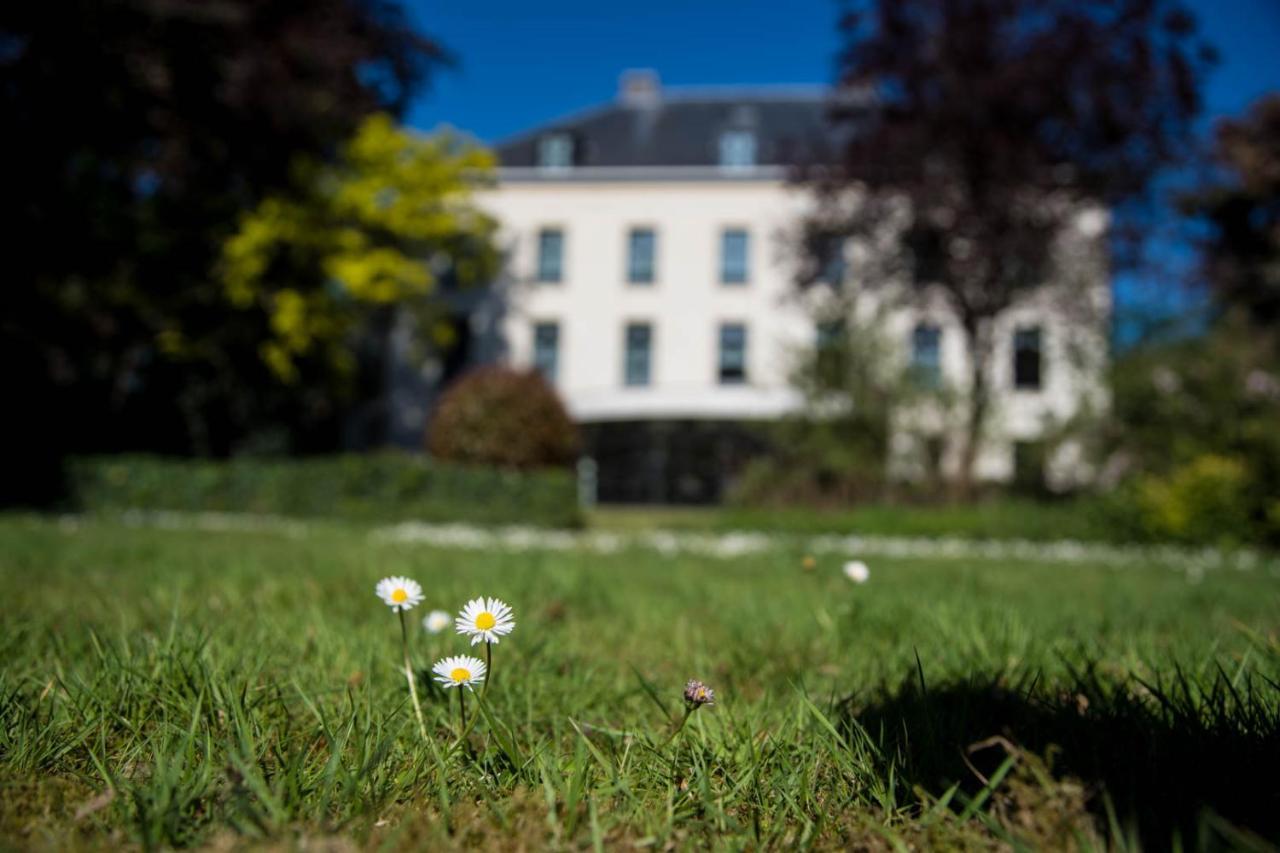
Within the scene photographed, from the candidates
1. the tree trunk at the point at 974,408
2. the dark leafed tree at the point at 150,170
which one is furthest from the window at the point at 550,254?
the tree trunk at the point at 974,408

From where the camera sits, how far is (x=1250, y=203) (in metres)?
17.9

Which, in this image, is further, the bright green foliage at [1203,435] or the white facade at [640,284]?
the white facade at [640,284]

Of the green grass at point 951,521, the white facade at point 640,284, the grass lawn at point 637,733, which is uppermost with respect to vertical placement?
the white facade at point 640,284

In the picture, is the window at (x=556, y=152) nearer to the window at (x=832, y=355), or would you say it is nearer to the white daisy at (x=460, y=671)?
the window at (x=832, y=355)

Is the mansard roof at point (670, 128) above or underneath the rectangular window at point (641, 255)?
above

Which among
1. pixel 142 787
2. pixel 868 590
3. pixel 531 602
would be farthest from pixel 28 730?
pixel 868 590

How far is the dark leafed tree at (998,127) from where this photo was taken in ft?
36.0

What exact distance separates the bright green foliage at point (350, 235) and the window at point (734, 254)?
7.06 metres

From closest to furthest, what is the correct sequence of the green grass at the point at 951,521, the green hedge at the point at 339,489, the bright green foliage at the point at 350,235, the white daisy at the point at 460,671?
1. the white daisy at the point at 460,671
2. the green grass at the point at 951,521
3. the green hedge at the point at 339,489
4. the bright green foliage at the point at 350,235

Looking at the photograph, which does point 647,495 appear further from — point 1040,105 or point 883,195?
point 1040,105

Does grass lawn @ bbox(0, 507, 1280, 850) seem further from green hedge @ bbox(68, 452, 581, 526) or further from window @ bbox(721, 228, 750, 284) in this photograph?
window @ bbox(721, 228, 750, 284)

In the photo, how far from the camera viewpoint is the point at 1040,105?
1098 cm

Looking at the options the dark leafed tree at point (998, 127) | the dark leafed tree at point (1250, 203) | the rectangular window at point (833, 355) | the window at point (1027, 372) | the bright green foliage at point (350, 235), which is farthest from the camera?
the window at point (1027, 372)

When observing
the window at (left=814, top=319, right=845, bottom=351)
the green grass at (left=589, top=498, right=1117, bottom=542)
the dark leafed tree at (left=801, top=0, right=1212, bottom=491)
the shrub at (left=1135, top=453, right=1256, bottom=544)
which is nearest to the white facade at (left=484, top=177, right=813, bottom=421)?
the window at (left=814, top=319, right=845, bottom=351)
